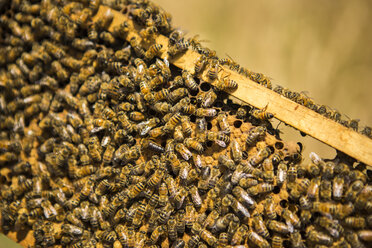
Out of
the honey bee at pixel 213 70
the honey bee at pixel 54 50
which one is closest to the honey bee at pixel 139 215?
the honey bee at pixel 213 70

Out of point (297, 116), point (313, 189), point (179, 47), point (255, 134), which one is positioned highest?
point (179, 47)

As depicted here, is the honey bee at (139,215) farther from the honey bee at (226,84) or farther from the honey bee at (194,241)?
the honey bee at (226,84)

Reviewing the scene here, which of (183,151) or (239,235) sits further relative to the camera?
(183,151)

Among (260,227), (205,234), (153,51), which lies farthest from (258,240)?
(153,51)

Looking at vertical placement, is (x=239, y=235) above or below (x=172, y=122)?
below

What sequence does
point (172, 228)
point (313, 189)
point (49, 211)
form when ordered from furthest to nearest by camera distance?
point (49, 211) < point (172, 228) < point (313, 189)

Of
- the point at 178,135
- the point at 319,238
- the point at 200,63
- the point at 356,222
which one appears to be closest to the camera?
the point at 356,222

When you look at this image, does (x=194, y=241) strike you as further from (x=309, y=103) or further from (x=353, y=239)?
(x=309, y=103)

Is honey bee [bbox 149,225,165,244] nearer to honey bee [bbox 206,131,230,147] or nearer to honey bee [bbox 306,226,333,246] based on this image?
honey bee [bbox 206,131,230,147]
